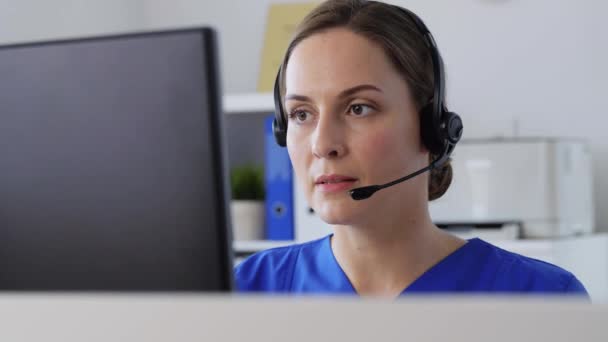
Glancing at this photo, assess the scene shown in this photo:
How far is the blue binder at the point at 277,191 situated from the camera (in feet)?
9.58

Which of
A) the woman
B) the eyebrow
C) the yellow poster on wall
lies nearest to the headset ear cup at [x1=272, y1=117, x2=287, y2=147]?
the woman

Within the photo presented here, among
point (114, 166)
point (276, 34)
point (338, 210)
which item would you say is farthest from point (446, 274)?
point (276, 34)

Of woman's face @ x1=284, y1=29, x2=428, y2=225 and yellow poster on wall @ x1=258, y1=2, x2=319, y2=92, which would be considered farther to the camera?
yellow poster on wall @ x1=258, y1=2, x2=319, y2=92

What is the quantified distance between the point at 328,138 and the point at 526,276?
34cm

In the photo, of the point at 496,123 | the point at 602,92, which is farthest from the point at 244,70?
the point at 602,92

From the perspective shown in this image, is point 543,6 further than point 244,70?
No

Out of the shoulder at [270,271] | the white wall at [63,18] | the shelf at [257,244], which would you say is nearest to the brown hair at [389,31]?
the shoulder at [270,271]

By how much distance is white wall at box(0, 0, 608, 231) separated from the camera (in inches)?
115

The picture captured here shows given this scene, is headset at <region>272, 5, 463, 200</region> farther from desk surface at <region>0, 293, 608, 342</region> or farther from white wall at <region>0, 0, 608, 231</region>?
white wall at <region>0, 0, 608, 231</region>

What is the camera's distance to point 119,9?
3.46m

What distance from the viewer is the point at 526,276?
1.22 m

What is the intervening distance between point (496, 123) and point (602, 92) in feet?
1.18

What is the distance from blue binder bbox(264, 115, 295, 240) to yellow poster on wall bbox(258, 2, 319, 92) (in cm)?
33

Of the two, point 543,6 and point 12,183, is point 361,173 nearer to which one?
point 12,183
